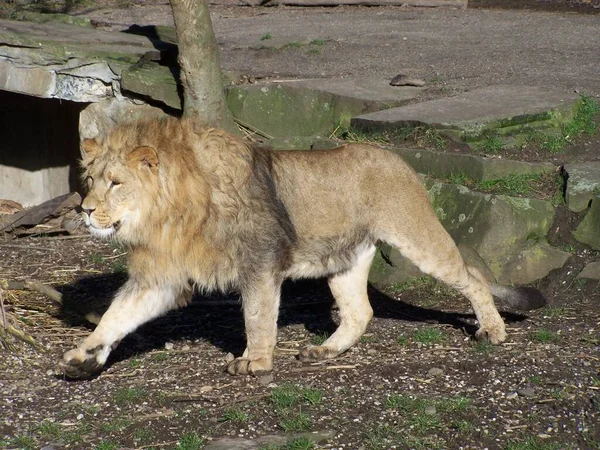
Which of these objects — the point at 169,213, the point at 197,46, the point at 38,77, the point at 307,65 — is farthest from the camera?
the point at 307,65

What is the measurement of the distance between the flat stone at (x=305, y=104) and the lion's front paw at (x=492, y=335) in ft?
10.4

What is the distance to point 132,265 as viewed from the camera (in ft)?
19.1

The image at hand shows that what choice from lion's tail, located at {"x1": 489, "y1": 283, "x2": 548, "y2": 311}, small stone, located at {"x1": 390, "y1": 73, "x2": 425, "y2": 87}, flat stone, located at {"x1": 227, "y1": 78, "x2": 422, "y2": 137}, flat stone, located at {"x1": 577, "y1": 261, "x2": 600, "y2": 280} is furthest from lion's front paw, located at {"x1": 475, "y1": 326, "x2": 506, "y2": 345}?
small stone, located at {"x1": 390, "y1": 73, "x2": 425, "y2": 87}

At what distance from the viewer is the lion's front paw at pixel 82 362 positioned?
18.4ft

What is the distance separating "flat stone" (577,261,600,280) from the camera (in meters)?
7.25

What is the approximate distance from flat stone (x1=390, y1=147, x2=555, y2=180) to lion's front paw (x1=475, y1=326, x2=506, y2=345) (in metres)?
1.82

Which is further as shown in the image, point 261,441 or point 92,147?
point 92,147

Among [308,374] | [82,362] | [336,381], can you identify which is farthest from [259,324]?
[82,362]

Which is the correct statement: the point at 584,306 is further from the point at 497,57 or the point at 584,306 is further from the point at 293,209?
the point at 497,57

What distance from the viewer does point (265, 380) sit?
18.8 ft

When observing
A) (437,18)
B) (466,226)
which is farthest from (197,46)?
(437,18)

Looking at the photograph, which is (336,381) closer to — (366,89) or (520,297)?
(520,297)

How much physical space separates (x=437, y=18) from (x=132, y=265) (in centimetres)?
915

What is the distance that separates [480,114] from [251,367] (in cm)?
370
